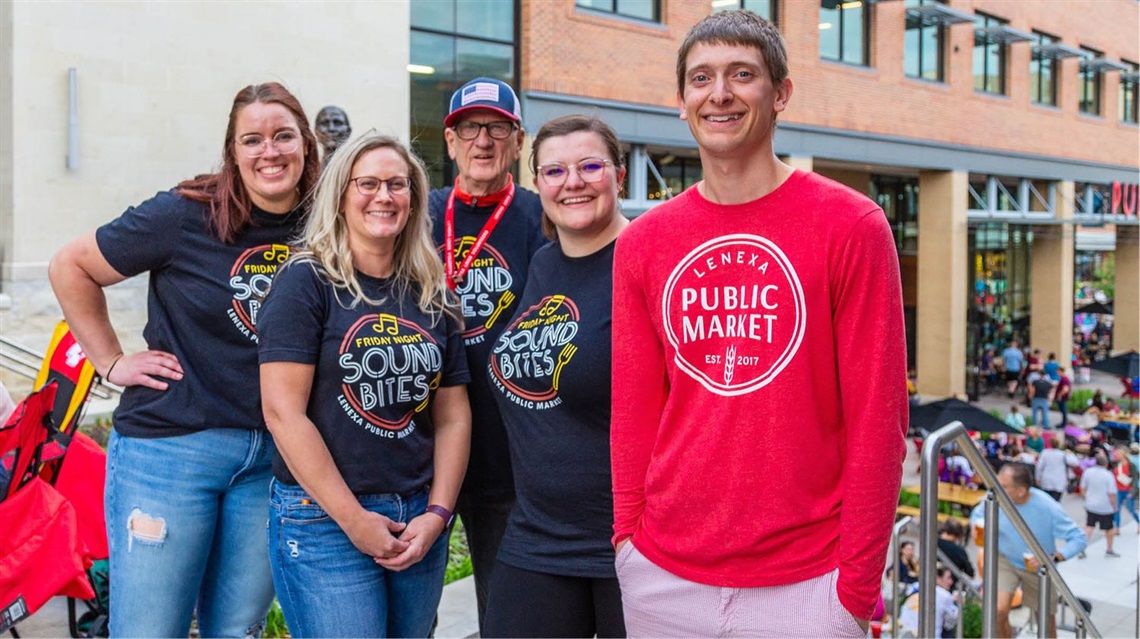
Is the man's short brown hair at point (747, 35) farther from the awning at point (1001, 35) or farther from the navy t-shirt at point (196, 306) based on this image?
the awning at point (1001, 35)

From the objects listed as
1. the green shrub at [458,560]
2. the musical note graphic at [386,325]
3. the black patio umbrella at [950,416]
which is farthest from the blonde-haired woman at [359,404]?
the black patio umbrella at [950,416]

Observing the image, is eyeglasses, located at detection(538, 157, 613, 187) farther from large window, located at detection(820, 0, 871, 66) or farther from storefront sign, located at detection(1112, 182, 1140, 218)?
storefront sign, located at detection(1112, 182, 1140, 218)

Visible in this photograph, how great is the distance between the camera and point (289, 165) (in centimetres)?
290

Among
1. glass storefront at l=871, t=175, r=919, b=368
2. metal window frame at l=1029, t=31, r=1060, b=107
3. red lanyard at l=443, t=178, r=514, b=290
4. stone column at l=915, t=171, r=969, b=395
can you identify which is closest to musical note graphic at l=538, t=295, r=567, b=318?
red lanyard at l=443, t=178, r=514, b=290

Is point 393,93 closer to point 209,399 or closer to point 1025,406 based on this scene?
point 209,399

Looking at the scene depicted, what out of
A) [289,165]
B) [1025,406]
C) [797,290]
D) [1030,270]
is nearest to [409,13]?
[289,165]

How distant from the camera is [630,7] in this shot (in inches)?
637

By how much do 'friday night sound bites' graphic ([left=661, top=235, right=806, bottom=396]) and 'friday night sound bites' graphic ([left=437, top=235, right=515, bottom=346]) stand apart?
103cm

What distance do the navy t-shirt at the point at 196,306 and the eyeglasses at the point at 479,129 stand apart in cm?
77

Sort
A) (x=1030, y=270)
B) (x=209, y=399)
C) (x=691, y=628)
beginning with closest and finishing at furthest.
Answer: (x=691, y=628) → (x=209, y=399) → (x=1030, y=270)

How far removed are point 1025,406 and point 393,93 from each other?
1804 centimetres

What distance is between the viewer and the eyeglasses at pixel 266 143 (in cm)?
285

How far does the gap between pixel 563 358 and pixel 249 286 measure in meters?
0.92

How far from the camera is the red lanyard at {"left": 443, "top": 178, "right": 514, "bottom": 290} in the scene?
3141 millimetres
